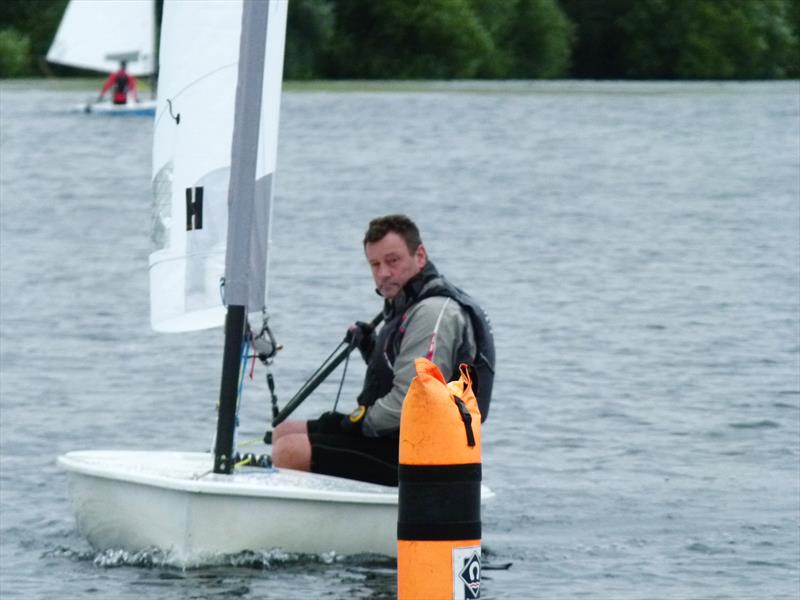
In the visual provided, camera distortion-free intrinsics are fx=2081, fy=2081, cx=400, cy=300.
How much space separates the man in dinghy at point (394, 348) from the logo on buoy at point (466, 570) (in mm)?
2010

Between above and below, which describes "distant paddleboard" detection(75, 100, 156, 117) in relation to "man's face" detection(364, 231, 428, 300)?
below

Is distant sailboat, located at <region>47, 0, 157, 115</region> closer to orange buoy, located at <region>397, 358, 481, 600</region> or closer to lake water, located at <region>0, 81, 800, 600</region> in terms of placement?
lake water, located at <region>0, 81, 800, 600</region>

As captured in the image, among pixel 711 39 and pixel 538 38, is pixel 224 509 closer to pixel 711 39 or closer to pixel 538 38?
pixel 538 38

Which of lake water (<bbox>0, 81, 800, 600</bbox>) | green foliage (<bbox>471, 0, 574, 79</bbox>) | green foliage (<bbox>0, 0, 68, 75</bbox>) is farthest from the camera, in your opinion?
green foliage (<bbox>471, 0, 574, 79</bbox>)

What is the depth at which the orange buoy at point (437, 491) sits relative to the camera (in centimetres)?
419

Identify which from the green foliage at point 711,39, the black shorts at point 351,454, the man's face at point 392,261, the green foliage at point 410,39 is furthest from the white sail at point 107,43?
the man's face at point 392,261

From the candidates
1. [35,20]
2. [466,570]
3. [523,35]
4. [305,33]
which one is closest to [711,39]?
[523,35]

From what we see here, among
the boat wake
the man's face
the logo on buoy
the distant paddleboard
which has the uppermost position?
the man's face

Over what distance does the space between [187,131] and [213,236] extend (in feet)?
1.32

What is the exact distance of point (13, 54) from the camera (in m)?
52.1

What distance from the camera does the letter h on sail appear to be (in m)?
7.54

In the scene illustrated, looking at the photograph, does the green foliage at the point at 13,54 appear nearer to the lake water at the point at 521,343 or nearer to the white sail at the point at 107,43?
the white sail at the point at 107,43

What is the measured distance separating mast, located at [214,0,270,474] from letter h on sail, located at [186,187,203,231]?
Answer: 12.7 inches

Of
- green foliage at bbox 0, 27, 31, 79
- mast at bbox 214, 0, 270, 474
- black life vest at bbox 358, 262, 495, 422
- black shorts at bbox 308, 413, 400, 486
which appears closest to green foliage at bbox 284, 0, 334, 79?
green foliage at bbox 0, 27, 31, 79
